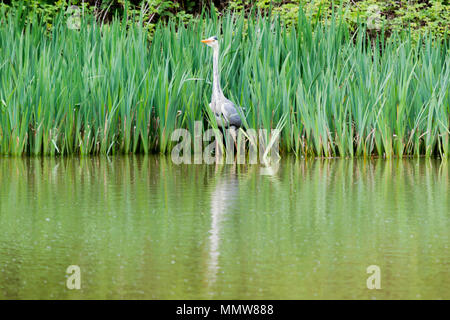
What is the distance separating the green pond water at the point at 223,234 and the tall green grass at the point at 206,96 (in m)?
1.25

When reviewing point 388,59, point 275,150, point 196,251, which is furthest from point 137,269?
point 388,59

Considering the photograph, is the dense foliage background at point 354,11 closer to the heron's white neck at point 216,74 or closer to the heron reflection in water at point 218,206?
the heron's white neck at point 216,74

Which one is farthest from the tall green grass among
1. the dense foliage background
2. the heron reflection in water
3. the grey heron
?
the dense foliage background

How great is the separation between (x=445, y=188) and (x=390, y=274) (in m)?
2.74

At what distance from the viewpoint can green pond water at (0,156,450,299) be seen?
3.32 m

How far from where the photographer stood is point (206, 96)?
29.1ft

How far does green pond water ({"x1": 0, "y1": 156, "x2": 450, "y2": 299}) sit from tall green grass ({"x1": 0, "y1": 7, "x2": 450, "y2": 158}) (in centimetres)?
125

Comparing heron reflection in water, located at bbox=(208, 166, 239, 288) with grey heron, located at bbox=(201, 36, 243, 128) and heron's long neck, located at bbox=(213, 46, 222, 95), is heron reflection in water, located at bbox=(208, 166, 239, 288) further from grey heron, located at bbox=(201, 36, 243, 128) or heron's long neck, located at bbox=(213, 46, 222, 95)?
heron's long neck, located at bbox=(213, 46, 222, 95)

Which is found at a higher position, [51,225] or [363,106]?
[363,106]

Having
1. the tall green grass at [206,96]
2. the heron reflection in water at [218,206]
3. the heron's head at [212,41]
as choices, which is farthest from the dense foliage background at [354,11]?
the heron reflection in water at [218,206]
